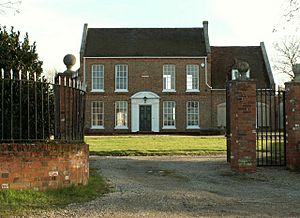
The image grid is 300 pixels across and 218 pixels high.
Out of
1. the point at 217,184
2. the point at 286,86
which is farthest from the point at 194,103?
the point at 217,184

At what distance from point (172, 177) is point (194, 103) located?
33.7m

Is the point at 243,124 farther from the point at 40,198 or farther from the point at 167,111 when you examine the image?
the point at 167,111

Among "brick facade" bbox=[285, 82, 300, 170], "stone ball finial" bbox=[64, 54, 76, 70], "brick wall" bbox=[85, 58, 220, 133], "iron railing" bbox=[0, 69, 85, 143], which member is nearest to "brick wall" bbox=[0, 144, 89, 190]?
"iron railing" bbox=[0, 69, 85, 143]

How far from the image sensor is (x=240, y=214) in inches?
348

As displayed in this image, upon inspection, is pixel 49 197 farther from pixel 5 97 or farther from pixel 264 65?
pixel 264 65

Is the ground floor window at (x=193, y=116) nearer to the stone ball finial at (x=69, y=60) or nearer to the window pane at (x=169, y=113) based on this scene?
the window pane at (x=169, y=113)

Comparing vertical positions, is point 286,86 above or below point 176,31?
below

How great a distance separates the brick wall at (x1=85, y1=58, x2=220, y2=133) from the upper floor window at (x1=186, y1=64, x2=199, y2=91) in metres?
0.31

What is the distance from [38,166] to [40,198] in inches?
26.9

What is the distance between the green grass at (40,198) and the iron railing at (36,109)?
1.18 metres

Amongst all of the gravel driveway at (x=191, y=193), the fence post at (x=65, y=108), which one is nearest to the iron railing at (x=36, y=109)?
the fence post at (x=65, y=108)

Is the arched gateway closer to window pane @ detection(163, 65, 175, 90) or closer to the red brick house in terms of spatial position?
the red brick house

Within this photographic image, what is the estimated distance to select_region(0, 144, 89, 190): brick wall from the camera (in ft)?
31.7

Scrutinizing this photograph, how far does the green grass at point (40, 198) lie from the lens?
8.87 m
